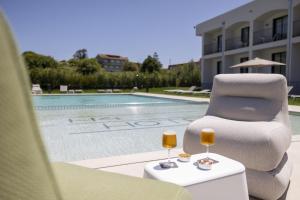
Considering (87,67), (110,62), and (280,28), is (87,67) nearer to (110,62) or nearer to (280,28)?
(280,28)

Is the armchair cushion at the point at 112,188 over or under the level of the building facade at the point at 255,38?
→ under

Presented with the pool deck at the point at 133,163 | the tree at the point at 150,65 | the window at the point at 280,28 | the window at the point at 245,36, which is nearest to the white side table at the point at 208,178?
the pool deck at the point at 133,163

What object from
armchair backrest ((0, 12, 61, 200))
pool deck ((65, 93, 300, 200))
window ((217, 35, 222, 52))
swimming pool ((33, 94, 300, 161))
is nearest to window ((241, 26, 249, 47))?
window ((217, 35, 222, 52))

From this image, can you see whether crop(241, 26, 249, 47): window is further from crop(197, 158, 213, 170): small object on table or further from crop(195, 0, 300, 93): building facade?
crop(197, 158, 213, 170): small object on table

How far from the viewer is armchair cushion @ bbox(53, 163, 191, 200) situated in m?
1.10

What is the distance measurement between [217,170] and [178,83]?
92.9 ft

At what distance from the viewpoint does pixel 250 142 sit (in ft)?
7.56

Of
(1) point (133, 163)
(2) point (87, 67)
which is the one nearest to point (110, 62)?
(2) point (87, 67)

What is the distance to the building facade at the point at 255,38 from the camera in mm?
14711

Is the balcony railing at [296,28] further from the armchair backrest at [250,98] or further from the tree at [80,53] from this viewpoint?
the tree at [80,53]

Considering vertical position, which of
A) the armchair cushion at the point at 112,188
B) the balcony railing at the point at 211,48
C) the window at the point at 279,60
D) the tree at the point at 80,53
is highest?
the tree at the point at 80,53

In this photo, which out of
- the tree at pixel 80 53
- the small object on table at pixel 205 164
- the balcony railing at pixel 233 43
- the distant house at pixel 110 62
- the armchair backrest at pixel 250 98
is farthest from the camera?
the distant house at pixel 110 62

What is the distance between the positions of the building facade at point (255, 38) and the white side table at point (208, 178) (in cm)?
1461

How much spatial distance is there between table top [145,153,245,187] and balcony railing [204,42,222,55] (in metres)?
21.2
